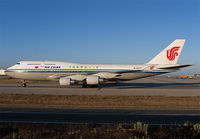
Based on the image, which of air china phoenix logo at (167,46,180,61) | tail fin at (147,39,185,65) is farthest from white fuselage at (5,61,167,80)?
air china phoenix logo at (167,46,180,61)

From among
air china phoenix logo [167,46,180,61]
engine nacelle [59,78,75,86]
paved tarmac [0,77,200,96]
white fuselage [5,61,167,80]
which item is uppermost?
air china phoenix logo [167,46,180,61]

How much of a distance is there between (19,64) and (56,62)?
6.53 m

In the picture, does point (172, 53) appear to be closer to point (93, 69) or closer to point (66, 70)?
point (93, 69)

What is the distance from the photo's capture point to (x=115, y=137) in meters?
8.04

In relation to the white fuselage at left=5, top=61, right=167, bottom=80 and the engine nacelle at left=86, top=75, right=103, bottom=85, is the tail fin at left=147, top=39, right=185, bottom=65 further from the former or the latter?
the engine nacelle at left=86, top=75, right=103, bottom=85

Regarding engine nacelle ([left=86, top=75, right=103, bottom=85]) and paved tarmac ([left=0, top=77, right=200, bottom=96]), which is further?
engine nacelle ([left=86, top=75, right=103, bottom=85])

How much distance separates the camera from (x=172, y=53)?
116ft

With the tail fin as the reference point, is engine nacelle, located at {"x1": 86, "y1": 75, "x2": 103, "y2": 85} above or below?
below

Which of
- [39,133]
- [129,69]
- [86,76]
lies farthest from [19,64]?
[39,133]

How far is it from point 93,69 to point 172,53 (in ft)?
47.8

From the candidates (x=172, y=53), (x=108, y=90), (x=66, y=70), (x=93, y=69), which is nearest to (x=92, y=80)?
(x=108, y=90)

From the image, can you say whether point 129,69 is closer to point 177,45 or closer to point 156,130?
→ point 177,45

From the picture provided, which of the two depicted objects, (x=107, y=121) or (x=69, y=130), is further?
(x=107, y=121)

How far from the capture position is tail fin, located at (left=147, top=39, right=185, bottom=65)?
1389 inches
